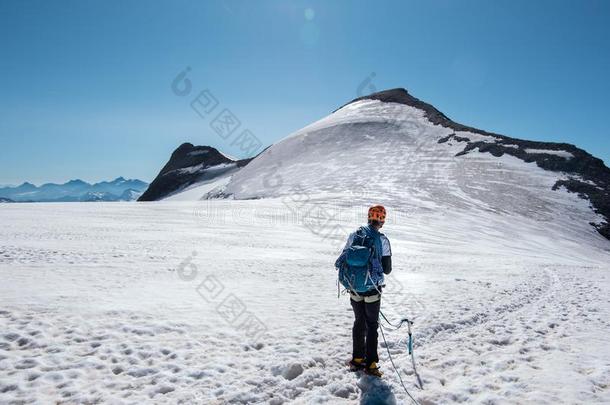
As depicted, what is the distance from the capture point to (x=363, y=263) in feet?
20.2

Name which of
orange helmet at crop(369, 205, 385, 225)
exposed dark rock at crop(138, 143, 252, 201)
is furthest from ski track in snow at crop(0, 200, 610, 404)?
exposed dark rock at crop(138, 143, 252, 201)

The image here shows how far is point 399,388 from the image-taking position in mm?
6117

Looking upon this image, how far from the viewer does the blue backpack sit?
6.16 m

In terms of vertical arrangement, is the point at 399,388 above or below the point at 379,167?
below

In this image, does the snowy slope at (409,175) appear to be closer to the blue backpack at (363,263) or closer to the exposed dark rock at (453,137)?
the exposed dark rock at (453,137)

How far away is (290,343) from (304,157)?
60307mm

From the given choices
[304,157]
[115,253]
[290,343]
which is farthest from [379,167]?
[290,343]

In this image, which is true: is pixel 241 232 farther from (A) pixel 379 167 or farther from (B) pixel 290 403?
(A) pixel 379 167

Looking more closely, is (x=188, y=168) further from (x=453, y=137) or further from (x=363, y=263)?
(x=363, y=263)

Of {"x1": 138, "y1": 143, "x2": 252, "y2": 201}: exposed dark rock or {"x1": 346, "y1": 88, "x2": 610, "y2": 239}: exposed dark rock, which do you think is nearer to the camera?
{"x1": 346, "y1": 88, "x2": 610, "y2": 239}: exposed dark rock

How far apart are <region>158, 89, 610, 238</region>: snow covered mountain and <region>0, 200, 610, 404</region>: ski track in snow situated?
23736 mm

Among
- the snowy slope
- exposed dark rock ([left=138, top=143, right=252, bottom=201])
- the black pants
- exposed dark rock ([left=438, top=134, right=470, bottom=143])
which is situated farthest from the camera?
exposed dark rock ([left=138, top=143, right=252, bottom=201])

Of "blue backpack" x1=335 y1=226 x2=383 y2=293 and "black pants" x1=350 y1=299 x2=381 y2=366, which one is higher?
"blue backpack" x1=335 y1=226 x2=383 y2=293

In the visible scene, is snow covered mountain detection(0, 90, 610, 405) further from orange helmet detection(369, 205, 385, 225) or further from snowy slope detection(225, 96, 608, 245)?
snowy slope detection(225, 96, 608, 245)
